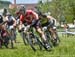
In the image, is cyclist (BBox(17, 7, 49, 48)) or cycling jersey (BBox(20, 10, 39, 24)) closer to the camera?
cyclist (BBox(17, 7, 49, 48))

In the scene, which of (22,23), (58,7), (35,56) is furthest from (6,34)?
(58,7)

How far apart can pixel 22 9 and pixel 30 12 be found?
1.20 feet

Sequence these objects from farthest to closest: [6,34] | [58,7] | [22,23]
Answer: [58,7], [6,34], [22,23]

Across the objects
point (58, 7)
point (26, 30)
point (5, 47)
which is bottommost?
point (58, 7)

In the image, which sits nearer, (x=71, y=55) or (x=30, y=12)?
(x=71, y=55)

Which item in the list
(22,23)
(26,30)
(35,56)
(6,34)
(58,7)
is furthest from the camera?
(58,7)

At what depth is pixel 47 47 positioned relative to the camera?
44.8 feet

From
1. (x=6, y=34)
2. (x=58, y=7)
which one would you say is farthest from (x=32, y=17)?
(x=58, y=7)

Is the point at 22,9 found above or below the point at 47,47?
above

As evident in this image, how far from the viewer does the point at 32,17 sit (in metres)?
14.1

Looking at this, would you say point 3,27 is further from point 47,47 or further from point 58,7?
point 58,7

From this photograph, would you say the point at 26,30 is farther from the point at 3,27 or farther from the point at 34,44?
the point at 3,27

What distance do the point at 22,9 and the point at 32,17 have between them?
545 mm

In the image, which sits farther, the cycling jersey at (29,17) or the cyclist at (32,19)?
the cycling jersey at (29,17)
